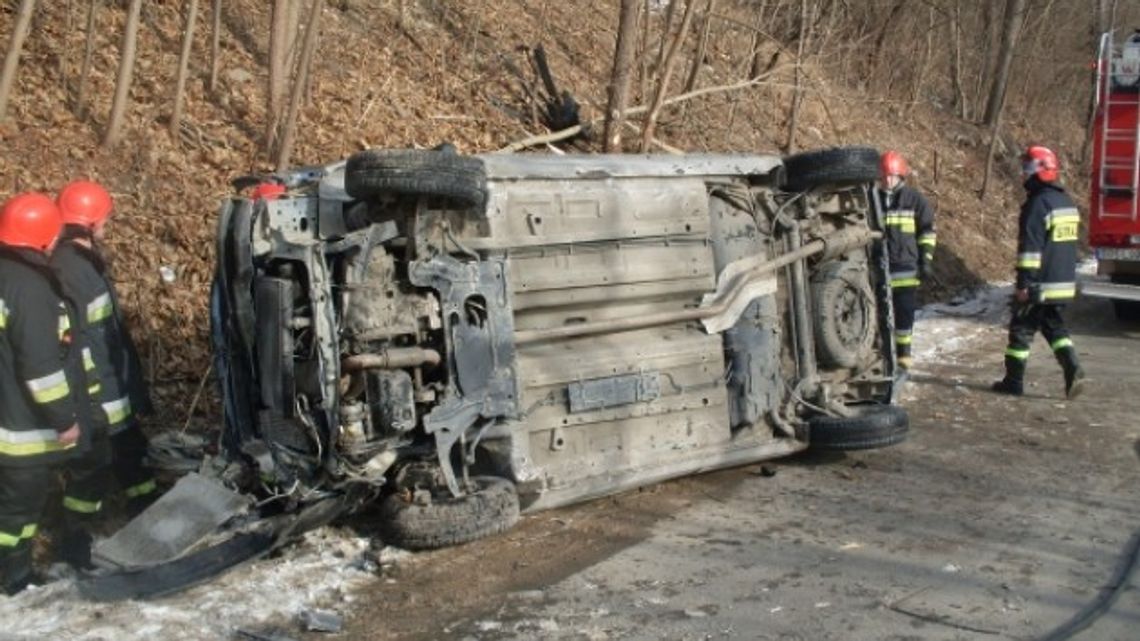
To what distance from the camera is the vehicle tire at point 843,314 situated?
271 inches

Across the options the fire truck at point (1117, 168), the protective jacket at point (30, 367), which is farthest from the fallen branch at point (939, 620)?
the fire truck at point (1117, 168)

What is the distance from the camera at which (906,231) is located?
902 centimetres

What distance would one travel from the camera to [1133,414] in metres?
8.13

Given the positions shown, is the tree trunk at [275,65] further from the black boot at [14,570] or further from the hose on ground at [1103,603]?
the hose on ground at [1103,603]

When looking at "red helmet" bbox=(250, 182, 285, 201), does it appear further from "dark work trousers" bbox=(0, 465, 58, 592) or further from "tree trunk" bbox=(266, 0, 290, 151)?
"tree trunk" bbox=(266, 0, 290, 151)

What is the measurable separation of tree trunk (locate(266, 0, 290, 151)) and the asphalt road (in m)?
4.40

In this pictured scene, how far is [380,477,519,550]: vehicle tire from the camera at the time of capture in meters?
5.19

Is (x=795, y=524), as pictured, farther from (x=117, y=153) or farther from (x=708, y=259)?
(x=117, y=153)

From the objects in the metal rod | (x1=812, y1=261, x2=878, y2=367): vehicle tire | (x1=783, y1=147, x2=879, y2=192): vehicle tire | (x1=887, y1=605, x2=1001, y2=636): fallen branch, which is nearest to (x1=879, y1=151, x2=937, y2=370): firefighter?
(x1=812, y1=261, x2=878, y2=367): vehicle tire

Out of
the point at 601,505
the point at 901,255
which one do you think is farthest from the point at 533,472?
the point at 901,255

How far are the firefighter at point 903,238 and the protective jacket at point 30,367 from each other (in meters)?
6.16

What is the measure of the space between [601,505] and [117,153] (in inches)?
186

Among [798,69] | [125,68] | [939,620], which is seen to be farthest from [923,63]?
[939,620]

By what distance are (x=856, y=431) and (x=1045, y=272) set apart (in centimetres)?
297
